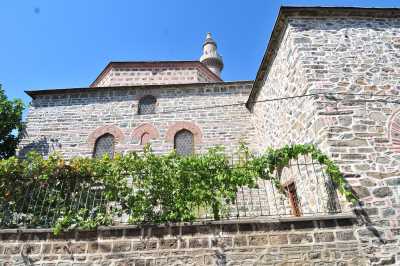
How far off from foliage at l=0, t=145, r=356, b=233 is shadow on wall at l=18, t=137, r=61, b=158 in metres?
5.32

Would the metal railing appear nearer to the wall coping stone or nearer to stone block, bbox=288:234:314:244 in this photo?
the wall coping stone

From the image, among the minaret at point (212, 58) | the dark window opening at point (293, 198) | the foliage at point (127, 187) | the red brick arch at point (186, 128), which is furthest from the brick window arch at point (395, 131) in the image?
the minaret at point (212, 58)

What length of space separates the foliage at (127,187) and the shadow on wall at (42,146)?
5.32 metres

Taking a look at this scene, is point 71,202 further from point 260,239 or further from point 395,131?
point 395,131

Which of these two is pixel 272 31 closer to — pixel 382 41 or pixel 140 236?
pixel 382 41

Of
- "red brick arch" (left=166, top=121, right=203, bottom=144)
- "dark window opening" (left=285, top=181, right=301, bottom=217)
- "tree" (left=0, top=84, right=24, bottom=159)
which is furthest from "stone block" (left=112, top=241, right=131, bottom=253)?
"tree" (left=0, top=84, right=24, bottom=159)

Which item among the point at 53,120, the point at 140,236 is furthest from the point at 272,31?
the point at 53,120

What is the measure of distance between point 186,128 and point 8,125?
819cm

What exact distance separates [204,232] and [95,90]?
30.7ft

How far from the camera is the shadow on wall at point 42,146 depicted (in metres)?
10.8

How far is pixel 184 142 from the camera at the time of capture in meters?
11.1

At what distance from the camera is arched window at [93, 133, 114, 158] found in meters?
10.9

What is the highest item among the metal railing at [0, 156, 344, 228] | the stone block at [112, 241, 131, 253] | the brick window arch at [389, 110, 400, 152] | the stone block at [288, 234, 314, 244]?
the brick window arch at [389, 110, 400, 152]

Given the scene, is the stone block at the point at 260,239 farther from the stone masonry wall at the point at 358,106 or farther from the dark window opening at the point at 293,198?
the dark window opening at the point at 293,198
